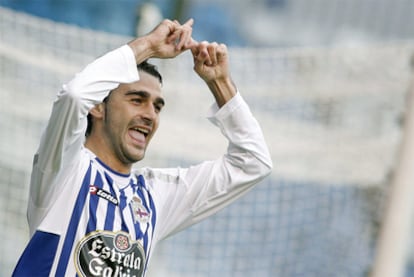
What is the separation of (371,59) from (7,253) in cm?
197

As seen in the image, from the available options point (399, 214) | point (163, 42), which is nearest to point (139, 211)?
point (163, 42)

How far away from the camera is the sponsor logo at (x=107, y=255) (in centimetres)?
232

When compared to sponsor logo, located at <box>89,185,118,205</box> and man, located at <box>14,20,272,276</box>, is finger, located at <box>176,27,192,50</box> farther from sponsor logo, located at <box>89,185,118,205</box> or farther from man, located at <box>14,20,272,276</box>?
sponsor logo, located at <box>89,185,118,205</box>

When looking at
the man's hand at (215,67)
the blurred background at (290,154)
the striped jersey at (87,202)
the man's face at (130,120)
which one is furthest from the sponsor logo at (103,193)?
the blurred background at (290,154)

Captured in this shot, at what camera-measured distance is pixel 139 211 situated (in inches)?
98.5

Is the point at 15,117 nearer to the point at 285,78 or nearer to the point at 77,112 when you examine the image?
the point at 285,78

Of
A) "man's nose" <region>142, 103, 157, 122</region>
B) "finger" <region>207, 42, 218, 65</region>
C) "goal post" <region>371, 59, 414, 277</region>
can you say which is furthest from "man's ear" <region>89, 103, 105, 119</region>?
"goal post" <region>371, 59, 414, 277</region>

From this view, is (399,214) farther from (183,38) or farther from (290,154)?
(183,38)

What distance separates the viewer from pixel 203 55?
260cm

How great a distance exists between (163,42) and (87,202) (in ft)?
1.45

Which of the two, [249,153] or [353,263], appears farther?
[353,263]

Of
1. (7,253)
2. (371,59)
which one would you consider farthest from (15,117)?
(371,59)

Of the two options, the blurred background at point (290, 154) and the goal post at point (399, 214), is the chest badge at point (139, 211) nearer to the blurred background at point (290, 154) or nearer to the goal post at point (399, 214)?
the blurred background at point (290, 154)

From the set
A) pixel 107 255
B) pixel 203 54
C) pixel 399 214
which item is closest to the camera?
pixel 107 255
